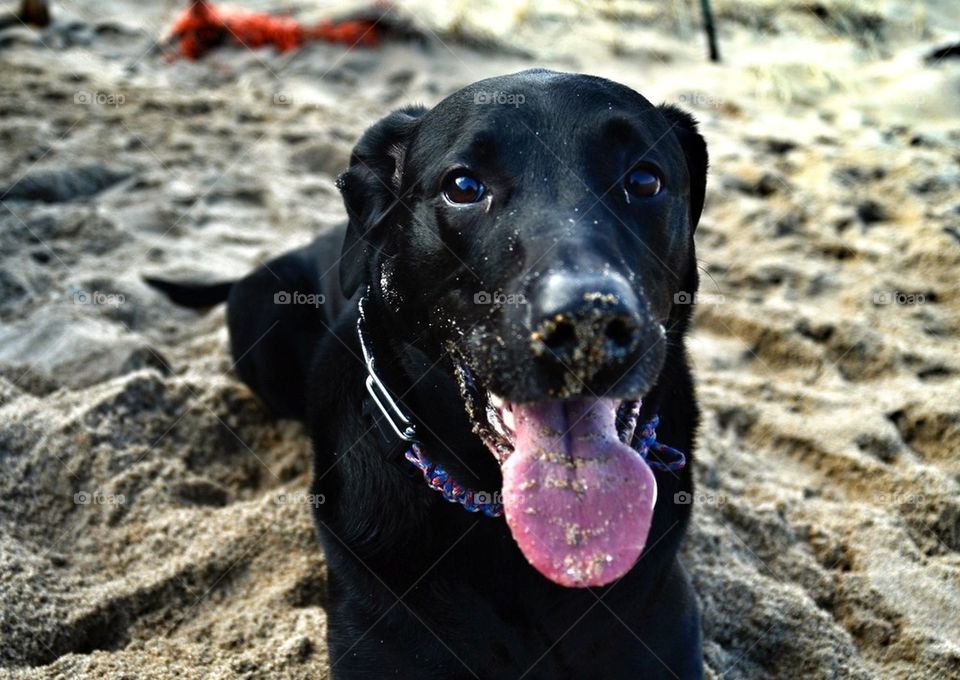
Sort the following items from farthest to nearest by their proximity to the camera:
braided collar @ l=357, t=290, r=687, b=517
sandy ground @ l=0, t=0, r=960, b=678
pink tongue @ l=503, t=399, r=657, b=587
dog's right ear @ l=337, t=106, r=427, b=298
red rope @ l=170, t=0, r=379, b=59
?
red rope @ l=170, t=0, r=379, b=59
sandy ground @ l=0, t=0, r=960, b=678
dog's right ear @ l=337, t=106, r=427, b=298
braided collar @ l=357, t=290, r=687, b=517
pink tongue @ l=503, t=399, r=657, b=587

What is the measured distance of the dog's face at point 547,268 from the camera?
1678 millimetres

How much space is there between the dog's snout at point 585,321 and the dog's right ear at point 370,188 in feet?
2.38

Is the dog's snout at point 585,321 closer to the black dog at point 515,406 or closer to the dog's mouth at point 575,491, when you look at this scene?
the black dog at point 515,406

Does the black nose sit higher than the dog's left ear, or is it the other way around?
the black nose

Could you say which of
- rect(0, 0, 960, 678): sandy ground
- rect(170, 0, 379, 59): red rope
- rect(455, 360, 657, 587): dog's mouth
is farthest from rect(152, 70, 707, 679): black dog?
rect(170, 0, 379, 59): red rope

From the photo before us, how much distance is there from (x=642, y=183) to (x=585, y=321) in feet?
1.98

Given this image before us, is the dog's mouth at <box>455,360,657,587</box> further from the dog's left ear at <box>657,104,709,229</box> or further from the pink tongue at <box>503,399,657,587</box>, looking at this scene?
the dog's left ear at <box>657,104,709,229</box>

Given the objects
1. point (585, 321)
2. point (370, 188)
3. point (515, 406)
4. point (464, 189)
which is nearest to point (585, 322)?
point (585, 321)

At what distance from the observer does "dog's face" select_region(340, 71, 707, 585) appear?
168 centimetres

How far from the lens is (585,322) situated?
159 cm

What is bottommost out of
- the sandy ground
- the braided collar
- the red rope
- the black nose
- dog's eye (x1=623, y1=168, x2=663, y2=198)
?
the red rope

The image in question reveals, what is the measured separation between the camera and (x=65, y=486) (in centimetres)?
273

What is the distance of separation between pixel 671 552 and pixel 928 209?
313 cm

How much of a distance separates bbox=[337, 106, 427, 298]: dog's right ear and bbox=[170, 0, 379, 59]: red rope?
4691 mm
